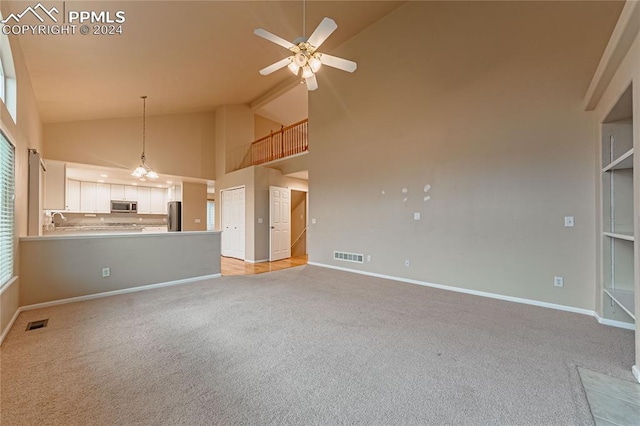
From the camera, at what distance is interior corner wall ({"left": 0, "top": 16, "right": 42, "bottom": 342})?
242 cm

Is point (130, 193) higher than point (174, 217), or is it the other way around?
point (130, 193)

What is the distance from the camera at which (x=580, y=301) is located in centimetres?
299

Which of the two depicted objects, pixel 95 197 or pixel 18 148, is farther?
pixel 95 197

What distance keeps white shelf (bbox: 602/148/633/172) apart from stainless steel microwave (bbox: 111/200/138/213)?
1016 centimetres

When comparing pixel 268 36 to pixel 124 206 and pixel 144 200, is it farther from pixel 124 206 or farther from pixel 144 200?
pixel 144 200

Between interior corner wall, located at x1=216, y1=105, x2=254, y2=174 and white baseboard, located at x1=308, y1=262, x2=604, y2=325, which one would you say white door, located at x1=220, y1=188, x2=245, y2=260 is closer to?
interior corner wall, located at x1=216, y1=105, x2=254, y2=174

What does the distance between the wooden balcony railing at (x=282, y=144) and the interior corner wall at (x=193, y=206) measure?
1.75 metres

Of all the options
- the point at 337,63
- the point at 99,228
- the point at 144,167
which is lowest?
the point at 99,228

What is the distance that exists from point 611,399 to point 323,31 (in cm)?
362

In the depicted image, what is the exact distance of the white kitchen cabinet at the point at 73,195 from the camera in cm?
675

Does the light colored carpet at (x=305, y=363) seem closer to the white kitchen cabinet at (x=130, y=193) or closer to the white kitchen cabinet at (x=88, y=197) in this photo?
the white kitchen cabinet at (x=88, y=197)

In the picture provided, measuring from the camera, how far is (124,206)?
760 cm

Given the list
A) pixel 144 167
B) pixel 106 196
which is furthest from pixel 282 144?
pixel 106 196

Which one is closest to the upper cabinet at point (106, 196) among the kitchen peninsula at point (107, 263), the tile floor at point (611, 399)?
the kitchen peninsula at point (107, 263)
